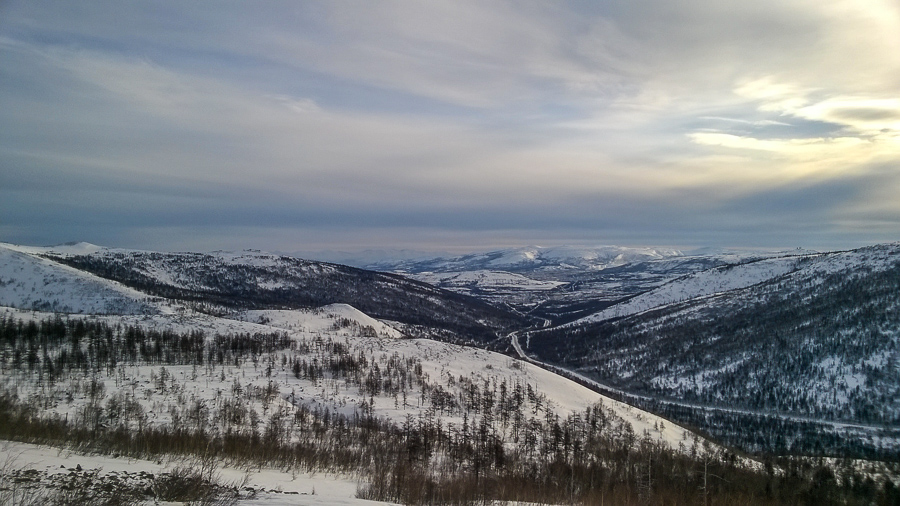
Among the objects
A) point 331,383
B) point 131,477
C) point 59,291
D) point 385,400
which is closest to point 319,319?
point 59,291

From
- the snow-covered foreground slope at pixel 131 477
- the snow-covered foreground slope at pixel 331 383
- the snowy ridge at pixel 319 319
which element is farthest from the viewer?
the snowy ridge at pixel 319 319

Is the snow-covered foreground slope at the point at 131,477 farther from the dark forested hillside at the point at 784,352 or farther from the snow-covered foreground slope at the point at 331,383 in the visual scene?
the dark forested hillside at the point at 784,352

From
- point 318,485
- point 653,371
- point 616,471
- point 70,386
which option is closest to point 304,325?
point 70,386

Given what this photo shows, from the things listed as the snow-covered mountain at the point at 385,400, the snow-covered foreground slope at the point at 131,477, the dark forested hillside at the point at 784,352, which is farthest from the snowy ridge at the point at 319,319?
the snow-covered foreground slope at the point at 131,477

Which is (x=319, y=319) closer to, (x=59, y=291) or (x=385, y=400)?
(x=59, y=291)

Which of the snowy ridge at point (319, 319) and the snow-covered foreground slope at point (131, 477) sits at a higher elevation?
the snow-covered foreground slope at point (131, 477)

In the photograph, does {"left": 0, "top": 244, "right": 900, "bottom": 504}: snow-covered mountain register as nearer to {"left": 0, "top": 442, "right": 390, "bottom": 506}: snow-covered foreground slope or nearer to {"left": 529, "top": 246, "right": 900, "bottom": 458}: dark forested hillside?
{"left": 0, "top": 442, "right": 390, "bottom": 506}: snow-covered foreground slope

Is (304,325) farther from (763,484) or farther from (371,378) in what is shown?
(763,484)

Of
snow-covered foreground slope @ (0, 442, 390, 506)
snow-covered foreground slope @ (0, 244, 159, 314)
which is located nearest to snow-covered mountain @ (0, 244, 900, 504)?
snow-covered foreground slope @ (0, 442, 390, 506)

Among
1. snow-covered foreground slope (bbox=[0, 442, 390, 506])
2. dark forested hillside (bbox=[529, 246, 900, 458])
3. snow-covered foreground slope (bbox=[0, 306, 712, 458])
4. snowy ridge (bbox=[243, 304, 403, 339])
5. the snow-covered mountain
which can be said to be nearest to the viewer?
snow-covered foreground slope (bbox=[0, 442, 390, 506])
